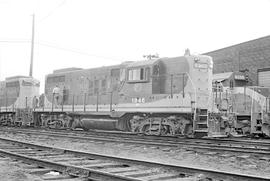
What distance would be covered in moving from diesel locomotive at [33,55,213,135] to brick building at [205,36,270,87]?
557 inches

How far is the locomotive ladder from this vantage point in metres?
11.5

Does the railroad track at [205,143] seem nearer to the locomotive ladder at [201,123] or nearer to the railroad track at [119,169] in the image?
the locomotive ladder at [201,123]

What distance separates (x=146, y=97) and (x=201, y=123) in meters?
2.73

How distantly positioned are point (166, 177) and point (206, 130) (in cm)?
631

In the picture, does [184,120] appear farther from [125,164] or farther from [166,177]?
[166,177]

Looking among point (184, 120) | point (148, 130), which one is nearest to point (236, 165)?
point (184, 120)

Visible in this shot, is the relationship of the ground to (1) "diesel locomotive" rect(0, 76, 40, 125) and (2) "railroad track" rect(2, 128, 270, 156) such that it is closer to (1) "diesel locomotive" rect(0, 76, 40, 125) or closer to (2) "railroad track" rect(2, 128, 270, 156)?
(2) "railroad track" rect(2, 128, 270, 156)

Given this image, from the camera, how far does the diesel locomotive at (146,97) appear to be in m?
12.3

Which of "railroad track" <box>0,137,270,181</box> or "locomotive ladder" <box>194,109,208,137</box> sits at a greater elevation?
"locomotive ladder" <box>194,109,208,137</box>

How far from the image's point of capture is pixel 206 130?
11.3 metres

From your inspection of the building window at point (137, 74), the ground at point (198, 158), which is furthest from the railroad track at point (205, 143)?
the building window at point (137, 74)

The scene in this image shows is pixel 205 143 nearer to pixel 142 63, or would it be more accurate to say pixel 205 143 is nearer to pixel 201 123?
pixel 201 123

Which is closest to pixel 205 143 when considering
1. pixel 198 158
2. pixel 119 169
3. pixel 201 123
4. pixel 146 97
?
pixel 201 123

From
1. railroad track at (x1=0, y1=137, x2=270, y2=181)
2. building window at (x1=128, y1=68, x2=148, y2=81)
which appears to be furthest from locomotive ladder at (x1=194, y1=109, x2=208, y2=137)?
railroad track at (x1=0, y1=137, x2=270, y2=181)
